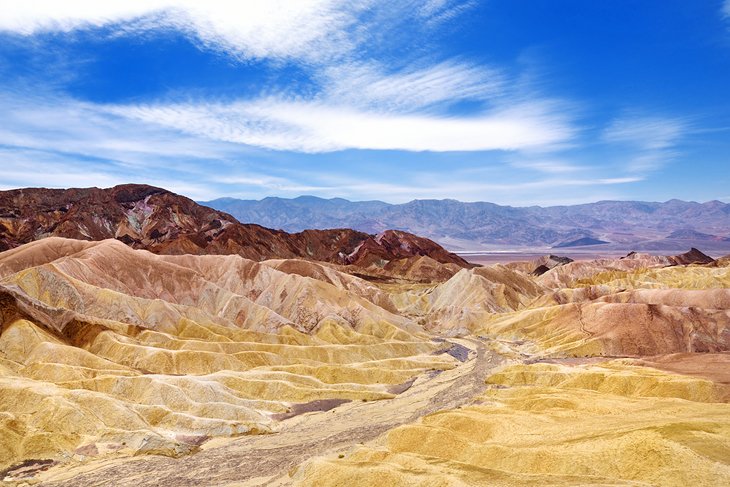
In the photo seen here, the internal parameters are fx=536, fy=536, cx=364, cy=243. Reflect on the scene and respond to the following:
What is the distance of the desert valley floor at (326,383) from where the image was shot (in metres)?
42.8

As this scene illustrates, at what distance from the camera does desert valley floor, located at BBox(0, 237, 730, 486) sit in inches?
1683

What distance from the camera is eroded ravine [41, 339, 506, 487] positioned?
50781mm

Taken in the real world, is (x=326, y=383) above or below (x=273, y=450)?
below

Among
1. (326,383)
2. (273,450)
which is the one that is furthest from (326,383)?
(273,450)

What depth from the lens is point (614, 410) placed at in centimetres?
5972

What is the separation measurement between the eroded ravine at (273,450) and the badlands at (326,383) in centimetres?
28

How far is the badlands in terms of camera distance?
140ft

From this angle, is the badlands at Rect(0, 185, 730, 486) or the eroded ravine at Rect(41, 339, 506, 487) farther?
the eroded ravine at Rect(41, 339, 506, 487)

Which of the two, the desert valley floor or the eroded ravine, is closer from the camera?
the desert valley floor

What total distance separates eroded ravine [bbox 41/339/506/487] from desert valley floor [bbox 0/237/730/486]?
31 centimetres

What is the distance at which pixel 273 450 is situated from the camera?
59375 millimetres

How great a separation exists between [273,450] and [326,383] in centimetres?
3364

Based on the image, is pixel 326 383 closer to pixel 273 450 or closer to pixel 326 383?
pixel 326 383

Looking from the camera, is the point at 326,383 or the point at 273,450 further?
the point at 326,383
